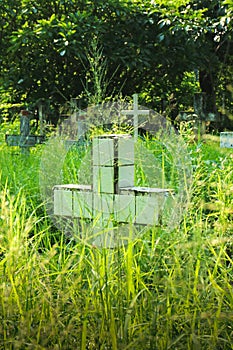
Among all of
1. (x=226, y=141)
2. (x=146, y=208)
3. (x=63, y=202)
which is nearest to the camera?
(x=146, y=208)

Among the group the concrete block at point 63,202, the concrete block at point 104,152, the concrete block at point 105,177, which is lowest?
the concrete block at point 63,202

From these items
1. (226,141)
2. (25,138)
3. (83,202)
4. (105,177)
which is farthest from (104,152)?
(25,138)

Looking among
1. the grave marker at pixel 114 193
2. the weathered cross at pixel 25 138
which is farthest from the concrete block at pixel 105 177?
the weathered cross at pixel 25 138

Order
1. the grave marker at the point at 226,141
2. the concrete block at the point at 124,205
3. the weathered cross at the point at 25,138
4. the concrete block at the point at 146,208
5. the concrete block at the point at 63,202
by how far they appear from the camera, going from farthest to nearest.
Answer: the weathered cross at the point at 25,138 → the grave marker at the point at 226,141 → the concrete block at the point at 63,202 → the concrete block at the point at 124,205 → the concrete block at the point at 146,208

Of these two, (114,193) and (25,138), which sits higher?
(25,138)

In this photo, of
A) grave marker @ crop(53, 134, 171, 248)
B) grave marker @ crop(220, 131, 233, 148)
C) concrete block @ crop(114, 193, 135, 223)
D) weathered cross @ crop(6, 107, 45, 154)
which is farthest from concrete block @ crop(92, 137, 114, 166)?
weathered cross @ crop(6, 107, 45, 154)

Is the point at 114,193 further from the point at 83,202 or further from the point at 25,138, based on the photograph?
the point at 25,138

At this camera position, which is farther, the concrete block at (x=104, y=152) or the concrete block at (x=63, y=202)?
the concrete block at (x=63, y=202)

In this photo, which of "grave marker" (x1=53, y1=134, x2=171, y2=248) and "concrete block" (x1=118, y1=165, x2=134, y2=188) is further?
"concrete block" (x1=118, y1=165, x2=134, y2=188)

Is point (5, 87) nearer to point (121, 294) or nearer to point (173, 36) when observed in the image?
point (173, 36)

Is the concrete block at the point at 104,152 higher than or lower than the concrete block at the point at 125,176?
higher

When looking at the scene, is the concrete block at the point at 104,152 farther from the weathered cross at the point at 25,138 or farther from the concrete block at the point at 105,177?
the weathered cross at the point at 25,138

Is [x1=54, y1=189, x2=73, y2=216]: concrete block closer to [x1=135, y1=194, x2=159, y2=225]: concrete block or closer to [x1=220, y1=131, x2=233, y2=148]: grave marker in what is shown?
[x1=135, y1=194, x2=159, y2=225]: concrete block

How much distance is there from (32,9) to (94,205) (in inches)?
223
